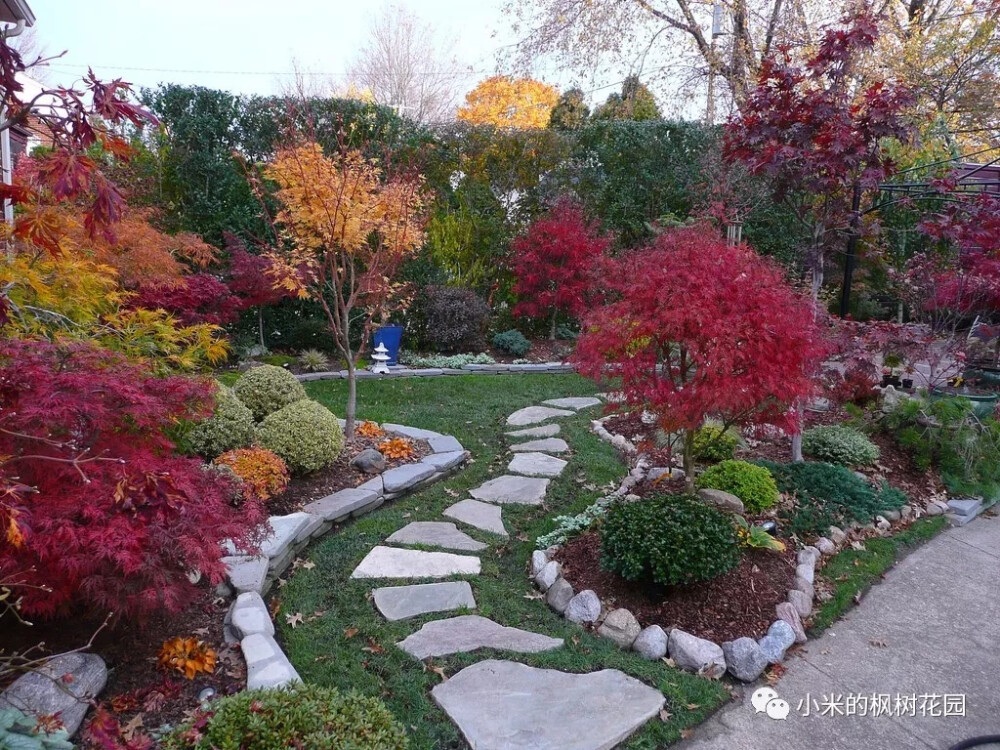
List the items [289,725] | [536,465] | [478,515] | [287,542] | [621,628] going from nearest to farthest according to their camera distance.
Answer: [289,725] < [621,628] < [287,542] < [478,515] < [536,465]

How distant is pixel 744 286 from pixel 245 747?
2.99 m

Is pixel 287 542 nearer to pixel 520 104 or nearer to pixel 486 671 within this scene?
pixel 486 671

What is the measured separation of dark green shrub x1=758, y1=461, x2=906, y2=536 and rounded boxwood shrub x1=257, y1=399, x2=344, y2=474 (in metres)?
3.06

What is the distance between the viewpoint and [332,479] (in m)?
4.81

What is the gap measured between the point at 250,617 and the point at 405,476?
6.58 feet

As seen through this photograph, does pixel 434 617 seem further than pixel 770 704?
Yes

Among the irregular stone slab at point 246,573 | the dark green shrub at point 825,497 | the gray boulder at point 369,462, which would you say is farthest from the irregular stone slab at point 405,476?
the dark green shrub at point 825,497

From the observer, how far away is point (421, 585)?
3.55 meters

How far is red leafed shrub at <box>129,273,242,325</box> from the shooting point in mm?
6000

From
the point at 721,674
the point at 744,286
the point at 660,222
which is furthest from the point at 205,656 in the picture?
the point at 660,222

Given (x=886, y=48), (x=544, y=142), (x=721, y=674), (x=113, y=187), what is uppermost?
(x=886, y=48)

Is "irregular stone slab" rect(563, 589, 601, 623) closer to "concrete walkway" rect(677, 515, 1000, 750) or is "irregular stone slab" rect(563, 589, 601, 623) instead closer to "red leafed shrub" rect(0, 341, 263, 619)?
"concrete walkway" rect(677, 515, 1000, 750)

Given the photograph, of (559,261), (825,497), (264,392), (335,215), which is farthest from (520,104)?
(825,497)

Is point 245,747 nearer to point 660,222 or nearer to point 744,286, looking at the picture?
point 744,286
